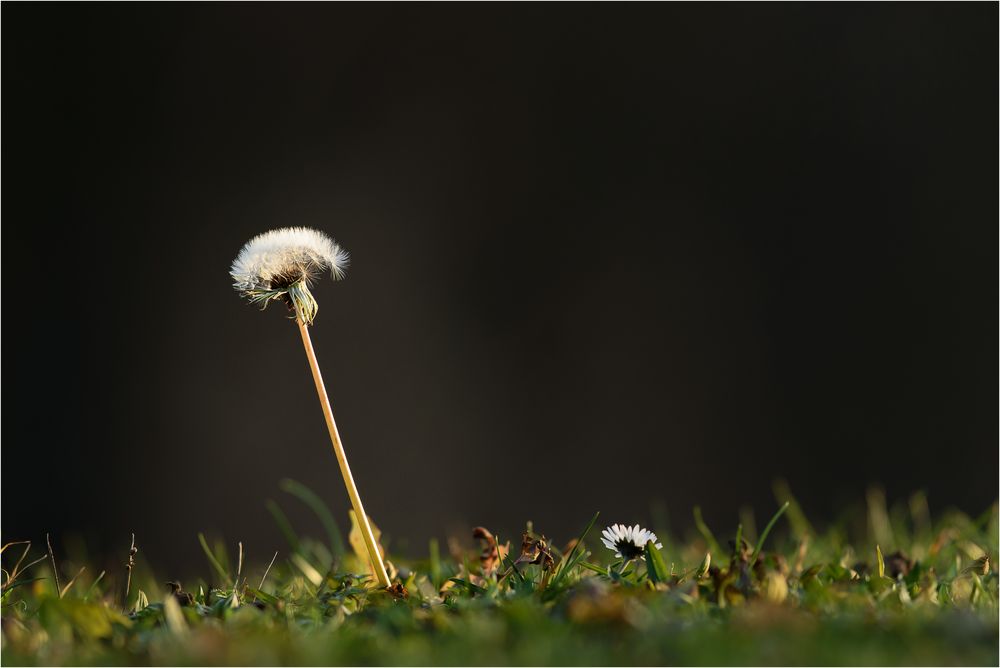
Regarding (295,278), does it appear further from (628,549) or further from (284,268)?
(628,549)

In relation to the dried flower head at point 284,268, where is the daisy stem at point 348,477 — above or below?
below

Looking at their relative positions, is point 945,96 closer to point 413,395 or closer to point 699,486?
point 699,486

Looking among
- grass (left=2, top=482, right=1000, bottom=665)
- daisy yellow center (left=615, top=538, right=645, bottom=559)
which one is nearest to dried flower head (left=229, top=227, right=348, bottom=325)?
grass (left=2, top=482, right=1000, bottom=665)

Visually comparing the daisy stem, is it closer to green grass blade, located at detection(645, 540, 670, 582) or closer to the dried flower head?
the dried flower head

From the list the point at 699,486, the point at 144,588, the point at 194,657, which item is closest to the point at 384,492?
the point at 699,486

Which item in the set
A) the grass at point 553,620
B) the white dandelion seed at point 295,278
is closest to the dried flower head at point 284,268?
the white dandelion seed at point 295,278

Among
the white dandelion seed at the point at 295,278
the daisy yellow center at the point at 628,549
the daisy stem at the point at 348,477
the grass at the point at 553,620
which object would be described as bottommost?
the grass at the point at 553,620

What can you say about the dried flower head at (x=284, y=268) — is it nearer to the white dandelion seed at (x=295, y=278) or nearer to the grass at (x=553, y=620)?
the white dandelion seed at (x=295, y=278)
